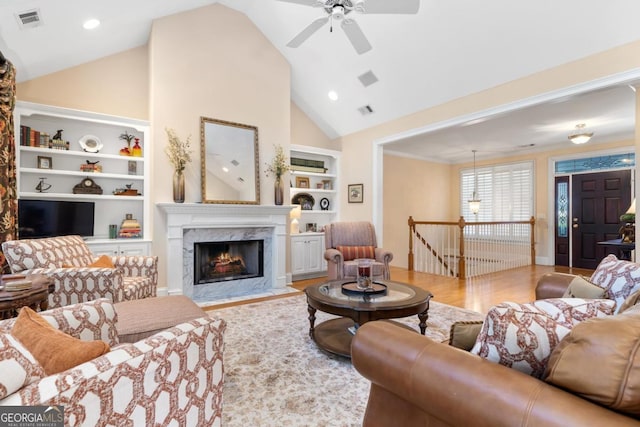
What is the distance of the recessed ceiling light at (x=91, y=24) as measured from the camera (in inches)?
134

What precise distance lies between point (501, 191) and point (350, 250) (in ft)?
16.9

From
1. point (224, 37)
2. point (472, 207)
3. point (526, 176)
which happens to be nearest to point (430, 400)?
point (224, 37)

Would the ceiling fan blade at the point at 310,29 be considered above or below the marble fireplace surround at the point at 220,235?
above

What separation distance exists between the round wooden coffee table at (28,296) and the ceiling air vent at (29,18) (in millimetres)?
2371

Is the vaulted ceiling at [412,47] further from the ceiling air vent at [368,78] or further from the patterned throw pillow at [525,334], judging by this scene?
the patterned throw pillow at [525,334]

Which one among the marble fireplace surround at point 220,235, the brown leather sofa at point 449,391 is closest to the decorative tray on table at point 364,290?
the brown leather sofa at point 449,391

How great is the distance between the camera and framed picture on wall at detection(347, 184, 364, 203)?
5.84 metres

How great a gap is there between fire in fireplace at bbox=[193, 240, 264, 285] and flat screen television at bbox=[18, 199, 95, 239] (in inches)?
52.5

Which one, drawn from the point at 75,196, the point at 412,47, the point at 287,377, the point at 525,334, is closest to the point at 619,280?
the point at 525,334

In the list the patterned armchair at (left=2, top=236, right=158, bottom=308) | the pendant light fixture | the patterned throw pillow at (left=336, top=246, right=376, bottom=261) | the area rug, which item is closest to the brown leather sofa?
the area rug

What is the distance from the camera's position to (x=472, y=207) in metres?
7.43

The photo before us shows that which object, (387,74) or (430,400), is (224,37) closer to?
A: (387,74)

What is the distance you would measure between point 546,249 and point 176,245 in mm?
7487

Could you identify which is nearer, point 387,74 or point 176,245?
point 176,245
